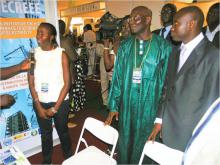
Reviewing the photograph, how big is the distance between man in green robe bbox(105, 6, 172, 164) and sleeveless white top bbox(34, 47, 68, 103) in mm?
553

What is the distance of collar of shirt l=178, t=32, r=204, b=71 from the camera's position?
168cm

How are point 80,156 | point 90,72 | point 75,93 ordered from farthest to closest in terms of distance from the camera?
point 90,72, point 75,93, point 80,156

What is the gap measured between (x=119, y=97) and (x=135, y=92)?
0.65 ft

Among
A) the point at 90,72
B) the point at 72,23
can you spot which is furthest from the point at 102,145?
the point at 72,23

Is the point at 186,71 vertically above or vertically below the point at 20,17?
below

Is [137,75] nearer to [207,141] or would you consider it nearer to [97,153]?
[97,153]

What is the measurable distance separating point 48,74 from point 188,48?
4.27ft

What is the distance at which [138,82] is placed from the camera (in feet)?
6.74

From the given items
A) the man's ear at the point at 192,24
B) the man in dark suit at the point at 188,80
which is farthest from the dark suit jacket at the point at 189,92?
the man's ear at the point at 192,24

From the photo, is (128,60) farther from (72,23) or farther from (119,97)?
(72,23)

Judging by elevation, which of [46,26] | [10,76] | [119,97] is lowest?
[119,97]

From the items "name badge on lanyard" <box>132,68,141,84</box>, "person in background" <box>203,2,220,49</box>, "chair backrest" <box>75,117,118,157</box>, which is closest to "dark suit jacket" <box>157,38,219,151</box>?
"name badge on lanyard" <box>132,68,141,84</box>

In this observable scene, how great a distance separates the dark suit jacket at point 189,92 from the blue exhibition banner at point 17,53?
1.75m

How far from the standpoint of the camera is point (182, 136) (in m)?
1.75
